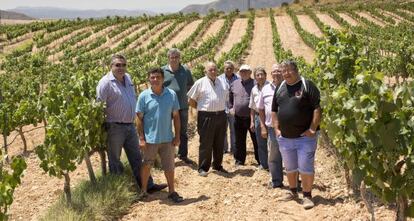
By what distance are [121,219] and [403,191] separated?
3.44 meters

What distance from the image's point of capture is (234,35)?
1601 inches

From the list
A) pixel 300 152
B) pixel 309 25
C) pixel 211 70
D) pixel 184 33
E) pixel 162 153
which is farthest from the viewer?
pixel 184 33

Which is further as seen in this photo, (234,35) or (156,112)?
(234,35)

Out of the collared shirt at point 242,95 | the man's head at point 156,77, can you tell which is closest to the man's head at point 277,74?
the collared shirt at point 242,95

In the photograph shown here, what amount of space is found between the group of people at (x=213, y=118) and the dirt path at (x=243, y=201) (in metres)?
0.17

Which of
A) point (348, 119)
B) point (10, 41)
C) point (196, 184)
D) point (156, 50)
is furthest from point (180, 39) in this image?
point (348, 119)

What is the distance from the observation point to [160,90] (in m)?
5.98

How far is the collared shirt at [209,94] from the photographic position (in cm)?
702

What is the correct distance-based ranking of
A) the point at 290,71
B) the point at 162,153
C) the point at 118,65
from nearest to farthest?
the point at 290,71 → the point at 118,65 → the point at 162,153

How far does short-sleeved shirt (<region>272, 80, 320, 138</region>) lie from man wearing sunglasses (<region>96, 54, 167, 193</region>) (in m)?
2.04

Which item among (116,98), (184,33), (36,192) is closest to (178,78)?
(116,98)

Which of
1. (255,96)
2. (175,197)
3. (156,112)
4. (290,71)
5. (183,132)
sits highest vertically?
(290,71)

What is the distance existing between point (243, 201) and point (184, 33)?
3808cm

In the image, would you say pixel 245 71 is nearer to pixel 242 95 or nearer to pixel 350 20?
pixel 242 95
